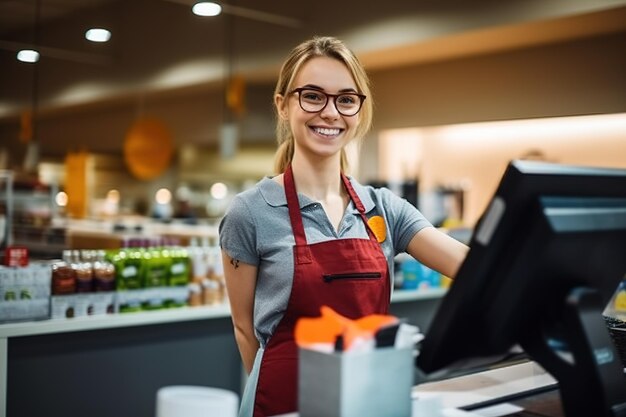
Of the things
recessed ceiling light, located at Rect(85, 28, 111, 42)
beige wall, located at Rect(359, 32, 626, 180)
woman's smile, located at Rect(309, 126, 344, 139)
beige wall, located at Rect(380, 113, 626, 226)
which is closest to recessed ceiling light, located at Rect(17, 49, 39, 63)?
recessed ceiling light, located at Rect(85, 28, 111, 42)

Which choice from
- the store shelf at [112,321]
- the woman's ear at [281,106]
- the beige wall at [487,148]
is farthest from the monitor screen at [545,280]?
the beige wall at [487,148]

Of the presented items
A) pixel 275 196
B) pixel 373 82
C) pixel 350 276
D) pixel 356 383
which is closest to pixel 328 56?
pixel 275 196

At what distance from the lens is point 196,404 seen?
43.8 inches

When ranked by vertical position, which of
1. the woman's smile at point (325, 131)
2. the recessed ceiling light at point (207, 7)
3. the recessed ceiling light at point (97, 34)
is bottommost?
the woman's smile at point (325, 131)

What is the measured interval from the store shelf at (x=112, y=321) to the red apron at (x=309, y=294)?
5.61 feet

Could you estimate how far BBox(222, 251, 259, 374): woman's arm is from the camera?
1972 mm

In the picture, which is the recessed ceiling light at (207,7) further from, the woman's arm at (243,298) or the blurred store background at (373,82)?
the woman's arm at (243,298)

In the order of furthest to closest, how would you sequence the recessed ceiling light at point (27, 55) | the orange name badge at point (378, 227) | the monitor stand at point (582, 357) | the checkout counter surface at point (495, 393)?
the recessed ceiling light at point (27, 55) → the orange name badge at point (378, 227) → the checkout counter surface at point (495, 393) → the monitor stand at point (582, 357)

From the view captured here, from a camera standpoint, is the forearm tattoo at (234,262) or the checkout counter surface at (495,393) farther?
the forearm tattoo at (234,262)

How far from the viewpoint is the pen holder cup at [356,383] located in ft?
3.89

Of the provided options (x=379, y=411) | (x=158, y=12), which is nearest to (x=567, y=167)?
(x=379, y=411)

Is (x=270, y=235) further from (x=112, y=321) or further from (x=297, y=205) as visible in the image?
(x=112, y=321)

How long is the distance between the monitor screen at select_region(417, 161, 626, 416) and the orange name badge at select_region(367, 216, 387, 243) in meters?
0.73

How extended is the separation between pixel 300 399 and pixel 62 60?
30.5ft
